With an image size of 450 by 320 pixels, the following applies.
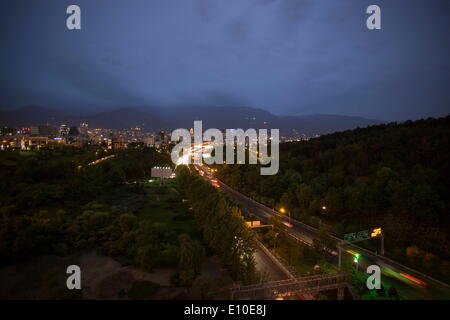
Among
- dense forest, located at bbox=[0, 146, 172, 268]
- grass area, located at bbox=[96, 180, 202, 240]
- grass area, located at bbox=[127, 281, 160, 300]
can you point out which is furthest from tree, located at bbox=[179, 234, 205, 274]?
grass area, located at bbox=[96, 180, 202, 240]

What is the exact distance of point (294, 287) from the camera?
9.27m

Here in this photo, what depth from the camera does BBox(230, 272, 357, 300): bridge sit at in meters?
8.40

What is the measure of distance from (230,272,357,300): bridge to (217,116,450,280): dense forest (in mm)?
5761

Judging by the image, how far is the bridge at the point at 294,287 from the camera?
8398mm

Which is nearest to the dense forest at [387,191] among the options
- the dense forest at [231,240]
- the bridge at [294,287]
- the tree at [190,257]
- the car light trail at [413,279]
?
the car light trail at [413,279]

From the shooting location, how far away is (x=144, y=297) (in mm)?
10516

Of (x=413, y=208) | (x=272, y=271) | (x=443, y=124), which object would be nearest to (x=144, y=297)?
(x=272, y=271)

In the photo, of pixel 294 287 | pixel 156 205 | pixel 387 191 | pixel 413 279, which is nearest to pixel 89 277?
pixel 294 287

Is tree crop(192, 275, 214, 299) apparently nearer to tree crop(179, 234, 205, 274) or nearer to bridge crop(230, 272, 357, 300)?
bridge crop(230, 272, 357, 300)

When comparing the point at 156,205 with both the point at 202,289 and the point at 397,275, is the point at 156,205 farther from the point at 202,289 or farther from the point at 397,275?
the point at 397,275

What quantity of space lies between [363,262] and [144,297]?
1149 centimetres

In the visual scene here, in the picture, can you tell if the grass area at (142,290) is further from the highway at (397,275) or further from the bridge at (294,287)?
the highway at (397,275)

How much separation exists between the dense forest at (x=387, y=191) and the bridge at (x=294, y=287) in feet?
18.9
